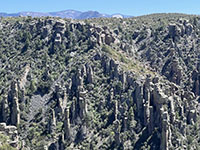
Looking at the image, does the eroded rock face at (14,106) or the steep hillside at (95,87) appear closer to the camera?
the steep hillside at (95,87)

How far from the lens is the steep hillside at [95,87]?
285ft

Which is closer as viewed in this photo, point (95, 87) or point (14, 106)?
point (14, 106)

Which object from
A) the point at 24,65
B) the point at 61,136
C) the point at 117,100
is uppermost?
the point at 24,65

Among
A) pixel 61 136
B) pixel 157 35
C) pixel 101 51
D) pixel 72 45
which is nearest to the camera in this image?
pixel 61 136

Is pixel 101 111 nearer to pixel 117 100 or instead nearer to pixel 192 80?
pixel 117 100

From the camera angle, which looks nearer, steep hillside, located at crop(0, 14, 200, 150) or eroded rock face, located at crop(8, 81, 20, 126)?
steep hillside, located at crop(0, 14, 200, 150)

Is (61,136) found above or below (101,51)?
below

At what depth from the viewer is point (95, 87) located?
10188 centimetres

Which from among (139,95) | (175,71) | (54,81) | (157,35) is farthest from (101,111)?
(157,35)

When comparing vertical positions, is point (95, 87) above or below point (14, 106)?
above

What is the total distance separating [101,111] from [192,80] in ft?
129

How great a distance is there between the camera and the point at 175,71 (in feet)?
395

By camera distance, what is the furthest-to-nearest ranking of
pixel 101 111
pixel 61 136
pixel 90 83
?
pixel 90 83
pixel 101 111
pixel 61 136

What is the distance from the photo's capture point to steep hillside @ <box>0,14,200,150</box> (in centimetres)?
8700
